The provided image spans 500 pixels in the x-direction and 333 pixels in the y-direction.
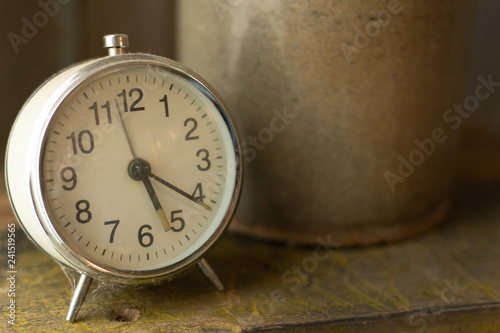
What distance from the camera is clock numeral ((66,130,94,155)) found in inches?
32.6

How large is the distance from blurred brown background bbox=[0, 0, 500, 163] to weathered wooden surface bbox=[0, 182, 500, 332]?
36 centimetres

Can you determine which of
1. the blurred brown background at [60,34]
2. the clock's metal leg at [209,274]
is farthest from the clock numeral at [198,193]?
the blurred brown background at [60,34]

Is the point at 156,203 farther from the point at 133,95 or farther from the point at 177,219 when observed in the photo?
the point at 133,95

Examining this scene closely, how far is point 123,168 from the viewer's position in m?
0.86

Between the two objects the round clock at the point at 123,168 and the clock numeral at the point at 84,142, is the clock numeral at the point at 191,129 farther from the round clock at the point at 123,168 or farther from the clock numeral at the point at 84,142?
the clock numeral at the point at 84,142

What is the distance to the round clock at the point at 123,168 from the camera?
32.0 inches

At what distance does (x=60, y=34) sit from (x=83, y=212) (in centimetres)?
60

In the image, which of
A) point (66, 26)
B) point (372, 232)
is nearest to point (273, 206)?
point (372, 232)

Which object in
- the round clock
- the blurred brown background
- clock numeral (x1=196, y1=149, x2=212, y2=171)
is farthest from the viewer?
the blurred brown background

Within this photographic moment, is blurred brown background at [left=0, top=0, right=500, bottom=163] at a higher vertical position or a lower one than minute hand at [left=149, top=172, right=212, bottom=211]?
higher

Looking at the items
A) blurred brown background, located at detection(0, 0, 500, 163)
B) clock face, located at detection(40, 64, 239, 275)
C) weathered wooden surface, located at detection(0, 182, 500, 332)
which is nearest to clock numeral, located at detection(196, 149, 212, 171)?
clock face, located at detection(40, 64, 239, 275)

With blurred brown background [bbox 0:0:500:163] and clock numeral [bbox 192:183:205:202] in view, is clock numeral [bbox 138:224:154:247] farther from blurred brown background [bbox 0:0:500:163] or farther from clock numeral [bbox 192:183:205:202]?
blurred brown background [bbox 0:0:500:163]

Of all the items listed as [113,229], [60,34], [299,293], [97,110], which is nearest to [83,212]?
[113,229]

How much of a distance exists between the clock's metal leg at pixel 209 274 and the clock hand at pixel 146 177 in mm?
104
